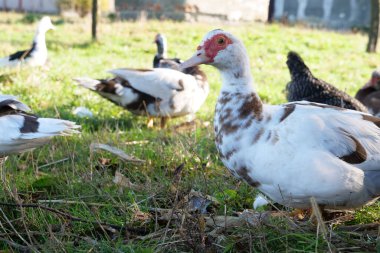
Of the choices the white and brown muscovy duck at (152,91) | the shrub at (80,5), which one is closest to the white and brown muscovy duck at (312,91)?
the white and brown muscovy duck at (152,91)

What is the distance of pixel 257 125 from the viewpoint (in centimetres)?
300

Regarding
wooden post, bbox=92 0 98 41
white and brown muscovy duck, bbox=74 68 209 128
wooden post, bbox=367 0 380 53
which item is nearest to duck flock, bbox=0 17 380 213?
white and brown muscovy duck, bbox=74 68 209 128

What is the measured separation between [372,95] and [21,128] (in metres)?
4.61

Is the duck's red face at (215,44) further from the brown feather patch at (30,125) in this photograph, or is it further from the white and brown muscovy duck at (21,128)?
the brown feather patch at (30,125)

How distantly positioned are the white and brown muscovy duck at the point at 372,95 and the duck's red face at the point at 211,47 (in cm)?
364

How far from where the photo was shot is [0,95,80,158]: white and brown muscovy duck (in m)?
3.37

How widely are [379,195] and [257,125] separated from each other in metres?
0.70

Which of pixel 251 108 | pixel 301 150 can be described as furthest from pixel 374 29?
pixel 301 150

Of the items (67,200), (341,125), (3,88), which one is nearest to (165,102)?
(3,88)

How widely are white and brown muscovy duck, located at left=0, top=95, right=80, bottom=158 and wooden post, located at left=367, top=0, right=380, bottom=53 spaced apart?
11.8 meters

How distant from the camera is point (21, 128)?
11.1ft

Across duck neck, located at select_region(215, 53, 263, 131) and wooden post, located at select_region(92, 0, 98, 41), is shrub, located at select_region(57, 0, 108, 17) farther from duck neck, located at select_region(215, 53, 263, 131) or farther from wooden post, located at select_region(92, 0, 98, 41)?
duck neck, located at select_region(215, 53, 263, 131)

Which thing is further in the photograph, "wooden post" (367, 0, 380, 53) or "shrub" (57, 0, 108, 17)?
"shrub" (57, 0, 108, 17)

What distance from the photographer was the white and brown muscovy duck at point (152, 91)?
6113 mm
